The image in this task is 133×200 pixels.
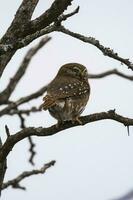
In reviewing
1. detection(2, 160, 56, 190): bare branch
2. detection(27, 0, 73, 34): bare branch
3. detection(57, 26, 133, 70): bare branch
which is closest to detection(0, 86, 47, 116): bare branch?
detection(2, 160, 56, 190): bare branch

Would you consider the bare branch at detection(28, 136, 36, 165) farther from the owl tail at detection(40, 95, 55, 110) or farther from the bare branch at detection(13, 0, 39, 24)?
the bare branch at detection(13, 0, 39, 24)

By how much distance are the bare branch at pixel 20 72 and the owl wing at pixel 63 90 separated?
31.4 inches

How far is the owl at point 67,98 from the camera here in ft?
21.6

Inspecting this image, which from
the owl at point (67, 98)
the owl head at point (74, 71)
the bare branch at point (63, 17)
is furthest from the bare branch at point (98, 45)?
the owl head at point (74, 71)

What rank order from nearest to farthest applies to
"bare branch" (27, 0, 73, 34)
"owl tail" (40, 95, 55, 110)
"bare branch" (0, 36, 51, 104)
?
"bare branch" (27, 0, 73, 34)
"owl tail" (40, 95, 55, 110)
"bare branch" (0, 36, 51, 104)

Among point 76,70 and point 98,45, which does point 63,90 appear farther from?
point 76,70

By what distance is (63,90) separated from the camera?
6.99 m

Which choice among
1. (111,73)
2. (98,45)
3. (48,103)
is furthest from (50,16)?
(111,73)

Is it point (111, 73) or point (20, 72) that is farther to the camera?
point (20, 72)

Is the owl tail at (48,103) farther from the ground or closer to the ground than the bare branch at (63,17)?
closer to the ground

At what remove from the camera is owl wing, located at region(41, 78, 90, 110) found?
261 inches

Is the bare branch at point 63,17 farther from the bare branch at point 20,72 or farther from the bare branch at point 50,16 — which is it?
the bare branch at point 20,72

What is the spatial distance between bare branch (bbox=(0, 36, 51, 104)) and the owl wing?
80cm

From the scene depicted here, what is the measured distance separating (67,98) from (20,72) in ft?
6.45
